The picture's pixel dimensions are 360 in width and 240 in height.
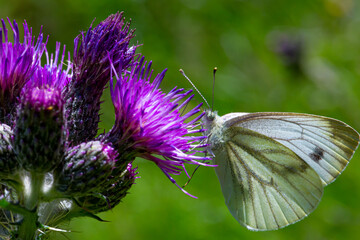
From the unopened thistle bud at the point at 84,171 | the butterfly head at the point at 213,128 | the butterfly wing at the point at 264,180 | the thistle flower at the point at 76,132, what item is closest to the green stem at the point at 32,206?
the thistle flower at the point at 76,132

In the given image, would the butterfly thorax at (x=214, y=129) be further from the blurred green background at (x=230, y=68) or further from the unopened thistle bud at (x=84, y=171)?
the unopened thistle bud at (x=84, y=171)

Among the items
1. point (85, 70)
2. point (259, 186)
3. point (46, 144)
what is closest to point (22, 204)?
point (46, 144)

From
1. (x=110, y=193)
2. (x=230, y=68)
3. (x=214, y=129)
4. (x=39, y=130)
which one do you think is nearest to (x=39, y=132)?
(x=39, y=130)

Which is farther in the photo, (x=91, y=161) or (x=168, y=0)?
(x=168, y=0)

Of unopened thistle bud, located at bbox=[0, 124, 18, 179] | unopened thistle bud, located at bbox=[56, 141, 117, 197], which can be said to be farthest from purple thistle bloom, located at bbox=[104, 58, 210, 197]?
unopened thistle bud, located at bbox=[0, 124, 18, 179]

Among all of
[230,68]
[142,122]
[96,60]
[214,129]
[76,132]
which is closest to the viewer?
[76,132]

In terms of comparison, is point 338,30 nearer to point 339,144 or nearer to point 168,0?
point 168,0

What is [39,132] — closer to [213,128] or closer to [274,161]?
[213,128]
